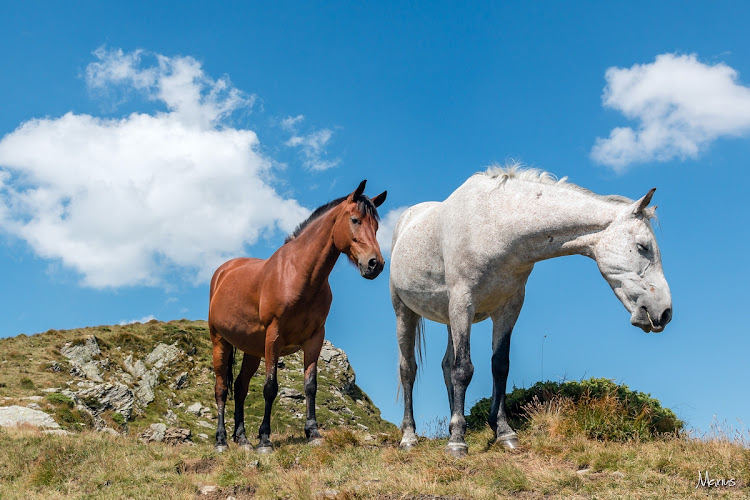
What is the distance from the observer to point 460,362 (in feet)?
28.0

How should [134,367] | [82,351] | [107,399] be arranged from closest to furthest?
1. [107,399]
2. [82,351]
3. [134,367]

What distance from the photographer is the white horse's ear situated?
7788 millimetres

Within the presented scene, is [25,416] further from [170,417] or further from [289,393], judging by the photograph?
[289,393]

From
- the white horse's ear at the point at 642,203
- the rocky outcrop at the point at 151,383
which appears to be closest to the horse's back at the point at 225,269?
the white horse's ear at the point at 642,203

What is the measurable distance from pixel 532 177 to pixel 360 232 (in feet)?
9.17

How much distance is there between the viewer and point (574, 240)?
8172 millimetres

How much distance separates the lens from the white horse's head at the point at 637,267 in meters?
7.66

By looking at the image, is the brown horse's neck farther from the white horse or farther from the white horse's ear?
the white horse's ear

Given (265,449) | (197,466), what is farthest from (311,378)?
(197,466)

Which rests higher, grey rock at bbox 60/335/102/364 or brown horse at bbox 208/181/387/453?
grey rock at bbox 60/335/102/364

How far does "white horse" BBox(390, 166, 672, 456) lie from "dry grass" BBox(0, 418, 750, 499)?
0.69 metres

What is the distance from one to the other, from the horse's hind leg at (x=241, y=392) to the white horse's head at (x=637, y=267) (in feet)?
23.8

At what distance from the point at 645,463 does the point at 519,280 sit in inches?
112

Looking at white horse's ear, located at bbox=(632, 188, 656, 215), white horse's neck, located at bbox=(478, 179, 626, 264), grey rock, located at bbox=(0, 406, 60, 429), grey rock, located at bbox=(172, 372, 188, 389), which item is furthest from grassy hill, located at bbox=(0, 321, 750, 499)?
grey rock, located at bbox=(172, 372, 188, 389)
